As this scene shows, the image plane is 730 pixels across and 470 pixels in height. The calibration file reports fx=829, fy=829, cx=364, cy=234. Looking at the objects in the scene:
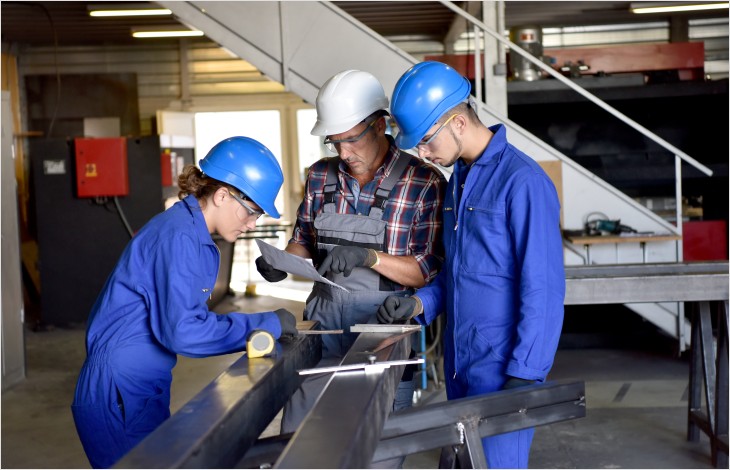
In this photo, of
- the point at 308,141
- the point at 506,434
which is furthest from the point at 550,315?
the point at 308,141

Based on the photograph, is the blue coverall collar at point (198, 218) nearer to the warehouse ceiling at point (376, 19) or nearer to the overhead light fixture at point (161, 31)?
the warehouse ceiling at point (376, 19)

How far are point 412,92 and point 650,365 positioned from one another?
4667 mm

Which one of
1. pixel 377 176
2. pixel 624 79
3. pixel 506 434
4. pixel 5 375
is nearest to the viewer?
pixel 506 434

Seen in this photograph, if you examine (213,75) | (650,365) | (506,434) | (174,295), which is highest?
(213,75)

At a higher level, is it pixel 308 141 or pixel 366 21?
pixel 366 21

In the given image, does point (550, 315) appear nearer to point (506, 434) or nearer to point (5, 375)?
point (506, 434)

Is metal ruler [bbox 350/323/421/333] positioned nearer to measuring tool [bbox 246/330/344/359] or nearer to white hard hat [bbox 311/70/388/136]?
measuring tool [bbox 246/330/344/359]

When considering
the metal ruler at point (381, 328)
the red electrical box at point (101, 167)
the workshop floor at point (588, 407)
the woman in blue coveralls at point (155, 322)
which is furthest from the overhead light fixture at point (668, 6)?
the woman in blue coveralls at point (155, 322)

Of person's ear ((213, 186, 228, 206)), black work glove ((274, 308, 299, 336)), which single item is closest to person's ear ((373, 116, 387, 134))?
person's ear ((213, 186, 228, 206))

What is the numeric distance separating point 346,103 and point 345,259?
0.58 metres

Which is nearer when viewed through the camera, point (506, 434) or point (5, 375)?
point (506, 434)

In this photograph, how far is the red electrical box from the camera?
8484 millimetres

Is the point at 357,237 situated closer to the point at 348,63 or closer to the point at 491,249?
the point at 491,249

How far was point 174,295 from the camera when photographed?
2344mm
